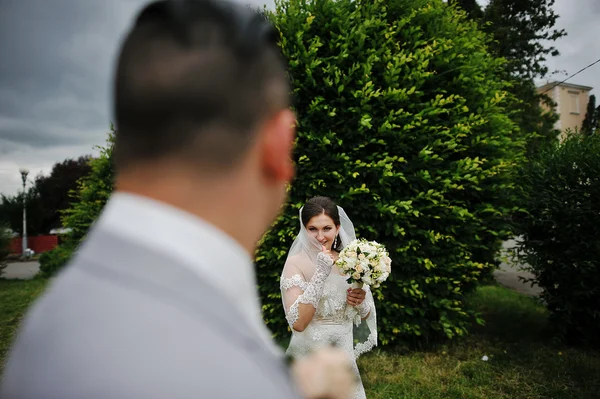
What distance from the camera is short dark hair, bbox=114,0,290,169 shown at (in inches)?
27.7

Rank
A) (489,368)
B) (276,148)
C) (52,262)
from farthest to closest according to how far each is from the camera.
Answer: (52,262) < (489,368) < (276,148)

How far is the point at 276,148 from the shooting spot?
2.56 ft

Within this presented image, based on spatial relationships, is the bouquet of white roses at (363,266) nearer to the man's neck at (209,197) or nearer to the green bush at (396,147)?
the green bush at (396,147)

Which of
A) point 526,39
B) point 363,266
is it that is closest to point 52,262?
point 363,266

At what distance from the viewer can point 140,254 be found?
2.03 feet

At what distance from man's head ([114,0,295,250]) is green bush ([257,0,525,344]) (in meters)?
4.82

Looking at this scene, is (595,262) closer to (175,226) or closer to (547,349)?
(547,349)

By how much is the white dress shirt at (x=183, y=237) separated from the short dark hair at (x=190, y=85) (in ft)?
0.29

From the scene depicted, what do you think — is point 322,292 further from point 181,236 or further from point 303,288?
point 181,236

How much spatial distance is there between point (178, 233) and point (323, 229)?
340cm

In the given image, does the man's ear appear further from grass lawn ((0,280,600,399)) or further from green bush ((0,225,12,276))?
green bush ((0,225,12,276))

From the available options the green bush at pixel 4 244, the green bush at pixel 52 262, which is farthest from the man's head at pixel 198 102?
the green bush at pixel 4 244

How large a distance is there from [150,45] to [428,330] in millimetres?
6363

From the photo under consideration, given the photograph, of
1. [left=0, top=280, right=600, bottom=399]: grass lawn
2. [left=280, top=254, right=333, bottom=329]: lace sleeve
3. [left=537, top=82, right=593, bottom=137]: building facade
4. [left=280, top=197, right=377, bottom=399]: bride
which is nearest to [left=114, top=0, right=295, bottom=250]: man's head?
[left=280, top=254, right=333, bottom=329]: lace sleeve
